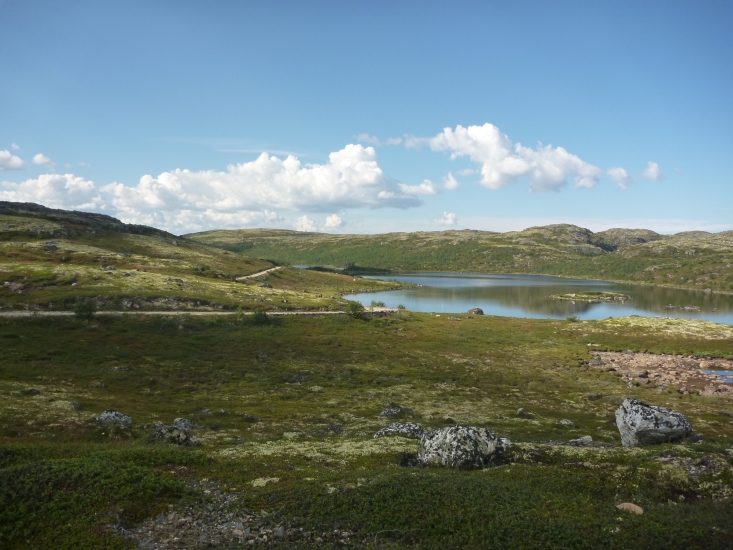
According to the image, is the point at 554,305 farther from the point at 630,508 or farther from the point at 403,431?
the point at 630,508

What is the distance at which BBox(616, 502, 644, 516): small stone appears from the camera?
632 inches

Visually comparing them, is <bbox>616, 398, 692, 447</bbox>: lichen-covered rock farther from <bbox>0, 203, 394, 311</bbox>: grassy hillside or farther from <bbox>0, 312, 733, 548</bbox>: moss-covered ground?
<bbox>0, 203, 394, 311</bbox>: grassy hillside

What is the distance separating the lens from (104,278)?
112 meters

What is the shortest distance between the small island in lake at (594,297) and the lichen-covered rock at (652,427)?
6679 inches

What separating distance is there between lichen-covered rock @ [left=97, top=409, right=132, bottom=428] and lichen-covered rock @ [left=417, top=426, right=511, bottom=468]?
80.8ft

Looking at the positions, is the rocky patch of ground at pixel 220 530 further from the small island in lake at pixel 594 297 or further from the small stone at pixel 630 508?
the small island in lake at pixel 594 297

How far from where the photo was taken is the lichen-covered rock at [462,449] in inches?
891

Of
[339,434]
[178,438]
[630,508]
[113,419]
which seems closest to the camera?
[630,508]

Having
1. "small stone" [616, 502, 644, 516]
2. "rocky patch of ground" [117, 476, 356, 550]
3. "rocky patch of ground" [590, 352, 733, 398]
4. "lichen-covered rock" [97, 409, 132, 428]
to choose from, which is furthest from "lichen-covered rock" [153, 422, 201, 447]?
"rocky patch of ground" [590, 352, 733, 398]

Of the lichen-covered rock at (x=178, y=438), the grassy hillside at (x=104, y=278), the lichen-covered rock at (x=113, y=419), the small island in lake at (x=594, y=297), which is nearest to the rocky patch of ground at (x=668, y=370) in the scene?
the lichen-covered rock at (x=178, y=438)

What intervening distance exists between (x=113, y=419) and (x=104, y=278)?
309 ft

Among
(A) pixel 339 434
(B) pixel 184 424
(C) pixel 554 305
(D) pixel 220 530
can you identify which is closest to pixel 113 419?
(B) pixel 184 424

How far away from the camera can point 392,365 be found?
72.4m

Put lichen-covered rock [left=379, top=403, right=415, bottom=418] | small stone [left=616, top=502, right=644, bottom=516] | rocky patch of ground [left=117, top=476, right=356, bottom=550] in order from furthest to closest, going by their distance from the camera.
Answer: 1. lichen-covered rock [left=379, top=403, right=415, bottom=418]
2. small stone [left=616, top=502, right=644, bottom=516]
3. rocky patch of ground [left=117, top=476, right=356, bottom=550]
